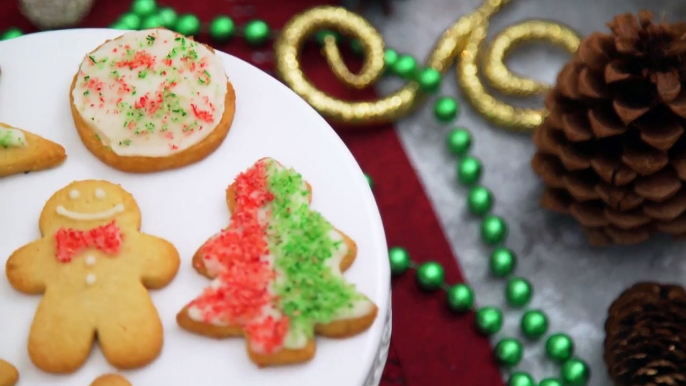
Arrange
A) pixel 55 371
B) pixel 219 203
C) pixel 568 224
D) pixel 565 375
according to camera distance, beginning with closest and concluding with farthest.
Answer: pixel 55 371 → pixel 219 203 → pixel 565 375 → pixel 568 224

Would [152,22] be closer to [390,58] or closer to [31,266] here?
[390,58]

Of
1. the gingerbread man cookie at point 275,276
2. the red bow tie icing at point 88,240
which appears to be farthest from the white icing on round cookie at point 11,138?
the gingerbread man cookie at point 275,276

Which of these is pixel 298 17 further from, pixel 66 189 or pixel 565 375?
pixel 565 375

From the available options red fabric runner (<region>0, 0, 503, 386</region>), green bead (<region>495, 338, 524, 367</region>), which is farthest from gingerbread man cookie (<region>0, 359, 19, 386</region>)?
green bead (<region>495, 338, 524, 367</region>)

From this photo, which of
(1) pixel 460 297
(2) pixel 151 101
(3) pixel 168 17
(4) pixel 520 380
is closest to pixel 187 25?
(3) pixel 168 17

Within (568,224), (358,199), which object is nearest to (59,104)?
(358,199)
